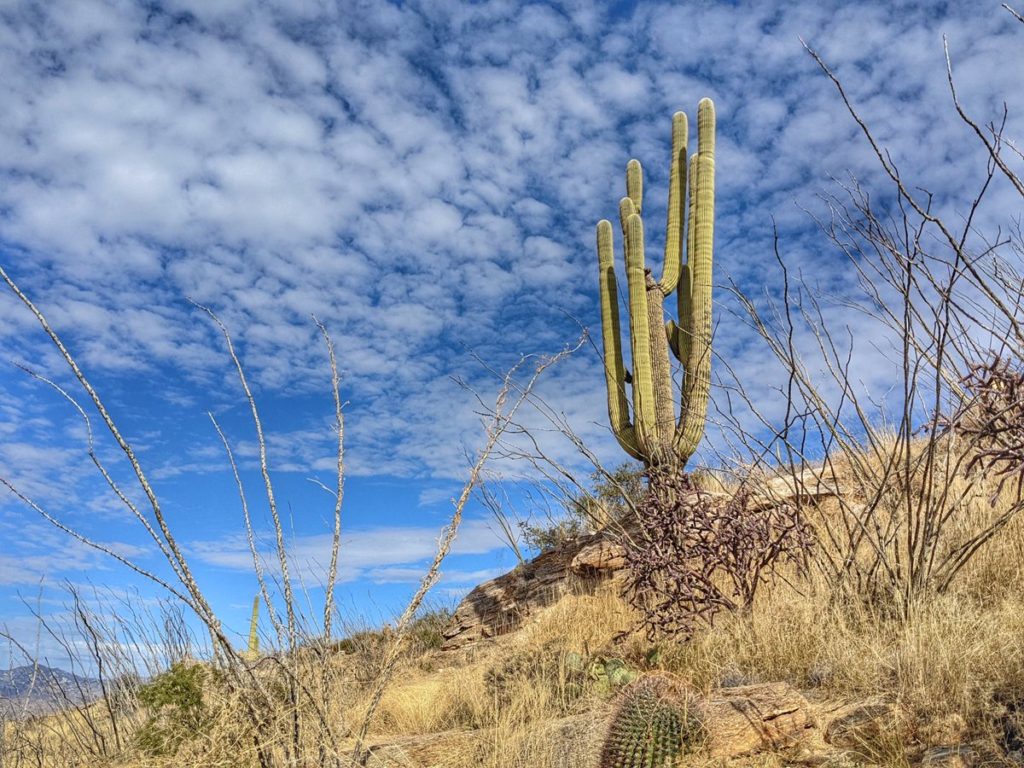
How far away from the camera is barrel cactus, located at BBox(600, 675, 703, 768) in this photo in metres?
3.55

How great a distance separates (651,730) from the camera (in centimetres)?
359

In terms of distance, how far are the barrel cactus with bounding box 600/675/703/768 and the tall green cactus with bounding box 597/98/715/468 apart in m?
4.81

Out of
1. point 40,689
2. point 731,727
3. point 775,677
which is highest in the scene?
point 40,689

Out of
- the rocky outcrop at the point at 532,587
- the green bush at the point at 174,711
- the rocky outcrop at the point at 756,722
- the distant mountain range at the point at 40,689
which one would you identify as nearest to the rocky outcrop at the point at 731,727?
the rocky outcrop at the point at 756,722

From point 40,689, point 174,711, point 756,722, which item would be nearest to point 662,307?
point 756,722

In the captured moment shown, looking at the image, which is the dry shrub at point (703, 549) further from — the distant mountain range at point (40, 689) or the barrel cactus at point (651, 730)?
the distant mountain range at point (40, 689)

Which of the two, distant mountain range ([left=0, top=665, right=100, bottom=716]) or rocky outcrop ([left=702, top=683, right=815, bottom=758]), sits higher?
distant mountain range ([left=0, top=665, right=100, bottom=716])

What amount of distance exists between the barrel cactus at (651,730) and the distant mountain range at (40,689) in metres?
5.08

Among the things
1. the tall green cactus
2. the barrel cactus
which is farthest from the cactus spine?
the tall green cactus

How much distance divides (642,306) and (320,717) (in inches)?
275

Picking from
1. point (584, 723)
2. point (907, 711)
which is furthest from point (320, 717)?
point (907, 711)

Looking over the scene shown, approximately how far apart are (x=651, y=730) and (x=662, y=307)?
699cm

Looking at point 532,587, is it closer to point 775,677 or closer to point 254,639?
point 254,639

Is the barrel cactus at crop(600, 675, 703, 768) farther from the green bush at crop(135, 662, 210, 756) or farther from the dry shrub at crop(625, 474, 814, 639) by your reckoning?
the green bush at crop(135, 662, 210, 756)
